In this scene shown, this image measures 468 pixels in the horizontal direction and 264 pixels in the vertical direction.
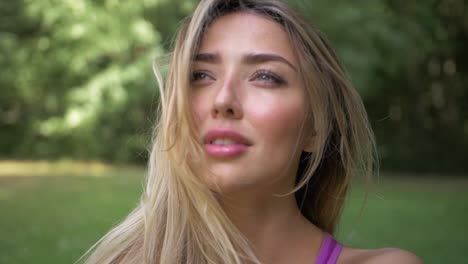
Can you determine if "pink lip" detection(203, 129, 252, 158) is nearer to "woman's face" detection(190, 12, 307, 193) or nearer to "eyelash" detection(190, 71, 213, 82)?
"woman's face" detection(190, 12, 307, 193)

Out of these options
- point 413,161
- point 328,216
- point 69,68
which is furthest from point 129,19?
point 328,216

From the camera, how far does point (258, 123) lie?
5.96 feet

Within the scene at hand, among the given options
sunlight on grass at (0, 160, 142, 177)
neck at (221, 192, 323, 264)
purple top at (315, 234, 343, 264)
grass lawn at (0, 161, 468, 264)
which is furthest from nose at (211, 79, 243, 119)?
sunlight on grass at (0, 160, 142, 177)

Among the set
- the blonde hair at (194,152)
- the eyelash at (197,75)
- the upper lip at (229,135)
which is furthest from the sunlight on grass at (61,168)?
the upper lip at (229,135)

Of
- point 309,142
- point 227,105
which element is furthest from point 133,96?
point 227,105

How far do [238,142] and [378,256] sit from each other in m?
0.58

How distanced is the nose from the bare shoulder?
0.58 meters

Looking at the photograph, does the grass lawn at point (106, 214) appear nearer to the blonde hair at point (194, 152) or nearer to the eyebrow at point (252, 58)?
the blonde hair at point (194, 152)

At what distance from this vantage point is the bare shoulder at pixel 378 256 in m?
1.94

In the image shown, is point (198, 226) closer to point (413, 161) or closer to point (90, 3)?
point (90, 3)

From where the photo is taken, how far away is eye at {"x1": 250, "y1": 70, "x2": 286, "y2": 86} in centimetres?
190

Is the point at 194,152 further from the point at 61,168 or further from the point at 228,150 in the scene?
the point at 61,168

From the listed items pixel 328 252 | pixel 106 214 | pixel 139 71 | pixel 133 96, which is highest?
pixel 328 252

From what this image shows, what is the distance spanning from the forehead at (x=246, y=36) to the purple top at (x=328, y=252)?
1.96 feet
